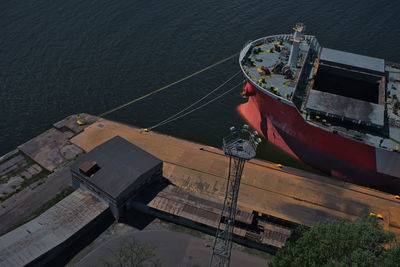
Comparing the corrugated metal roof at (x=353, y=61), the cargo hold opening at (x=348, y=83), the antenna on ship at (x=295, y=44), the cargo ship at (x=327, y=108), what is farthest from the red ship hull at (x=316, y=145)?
the corrugated metal roof at (x=353, y=61)

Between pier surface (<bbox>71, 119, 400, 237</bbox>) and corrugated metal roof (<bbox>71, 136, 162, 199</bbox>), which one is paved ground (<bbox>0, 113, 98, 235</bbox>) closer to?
pier surface (<bbox>71, 119, 400, 237</bbox>)

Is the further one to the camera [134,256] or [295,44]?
[295,44]

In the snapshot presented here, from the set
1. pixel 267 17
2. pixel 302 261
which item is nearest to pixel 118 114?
pixel 302 261

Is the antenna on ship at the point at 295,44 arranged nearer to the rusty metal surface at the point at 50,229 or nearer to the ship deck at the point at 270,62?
the ship deck at the point at 270,62

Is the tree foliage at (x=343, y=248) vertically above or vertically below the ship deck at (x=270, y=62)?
below

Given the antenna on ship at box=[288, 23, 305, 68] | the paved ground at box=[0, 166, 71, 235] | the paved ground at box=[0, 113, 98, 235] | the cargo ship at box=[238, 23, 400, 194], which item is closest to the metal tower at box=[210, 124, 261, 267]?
the cargo ship at box=[238, 23, 400, 194]

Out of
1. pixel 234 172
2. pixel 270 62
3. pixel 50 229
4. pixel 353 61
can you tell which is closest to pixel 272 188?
pixel 234 172

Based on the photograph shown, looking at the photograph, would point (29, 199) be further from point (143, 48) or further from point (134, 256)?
point (143, 48)

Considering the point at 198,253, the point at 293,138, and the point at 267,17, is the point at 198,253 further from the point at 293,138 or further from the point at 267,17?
the point at 267,17
